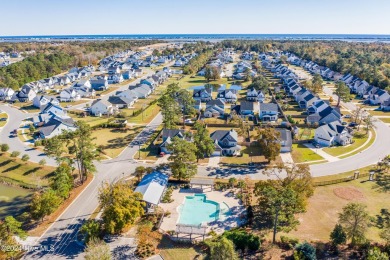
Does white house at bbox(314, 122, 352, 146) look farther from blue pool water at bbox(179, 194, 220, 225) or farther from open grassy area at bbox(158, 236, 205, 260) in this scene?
open grassy area at bbox(158, 236, 205, 260)

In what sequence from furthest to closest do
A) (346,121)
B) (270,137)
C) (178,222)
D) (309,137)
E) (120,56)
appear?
1. (120,56)
2. (346,121)
3. (309,137)
4. (270,137)
5. (178,222)

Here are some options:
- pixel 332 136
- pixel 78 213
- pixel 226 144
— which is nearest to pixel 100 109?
pixel 226 144

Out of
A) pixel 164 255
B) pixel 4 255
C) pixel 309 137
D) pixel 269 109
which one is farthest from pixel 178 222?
pixel 269 109

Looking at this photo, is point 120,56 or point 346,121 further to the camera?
point 120,56

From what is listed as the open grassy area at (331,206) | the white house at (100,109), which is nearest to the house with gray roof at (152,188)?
the open grassy area at (331,206)

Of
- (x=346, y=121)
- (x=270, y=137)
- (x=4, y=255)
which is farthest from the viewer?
(x=346, y=121)

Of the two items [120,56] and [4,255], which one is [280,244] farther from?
[120,56]

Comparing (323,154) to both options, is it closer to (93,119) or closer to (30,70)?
(93,119)
